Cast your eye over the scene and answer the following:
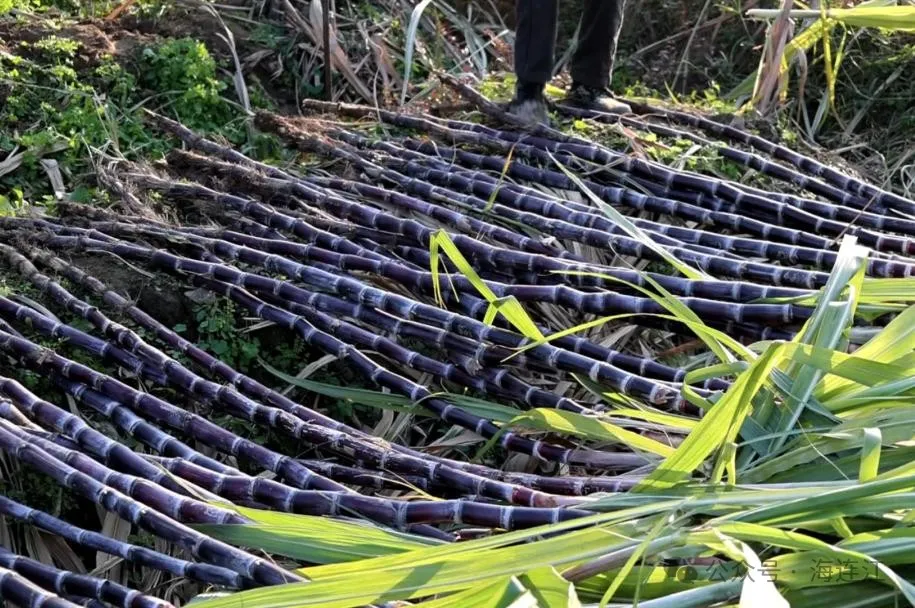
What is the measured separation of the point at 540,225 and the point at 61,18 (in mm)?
2737

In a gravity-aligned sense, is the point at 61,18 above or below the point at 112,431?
above

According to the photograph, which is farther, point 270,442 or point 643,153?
point 643,153

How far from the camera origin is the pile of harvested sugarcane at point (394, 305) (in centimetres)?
198

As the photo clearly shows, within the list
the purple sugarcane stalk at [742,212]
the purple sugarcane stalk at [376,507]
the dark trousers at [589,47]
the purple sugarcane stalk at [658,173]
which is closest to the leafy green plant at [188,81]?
the purple sugarcane stalk at [658,173]

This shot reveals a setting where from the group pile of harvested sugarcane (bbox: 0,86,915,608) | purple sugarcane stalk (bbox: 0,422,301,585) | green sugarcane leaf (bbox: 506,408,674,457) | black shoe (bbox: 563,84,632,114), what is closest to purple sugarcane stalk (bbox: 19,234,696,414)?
pile of harvested sugarcane (bbox: 0,86,915,608)

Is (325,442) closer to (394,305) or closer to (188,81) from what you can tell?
(394,305)

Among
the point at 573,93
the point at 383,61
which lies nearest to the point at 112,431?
the point at 573,93

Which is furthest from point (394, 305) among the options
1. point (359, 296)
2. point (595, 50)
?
point (595, 50)

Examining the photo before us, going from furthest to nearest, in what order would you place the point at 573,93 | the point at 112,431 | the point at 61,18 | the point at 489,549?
the point at 61,18
the point at 573,93
the point at 112,431
the point at 489,549

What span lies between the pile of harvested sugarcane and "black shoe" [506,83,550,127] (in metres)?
0.10

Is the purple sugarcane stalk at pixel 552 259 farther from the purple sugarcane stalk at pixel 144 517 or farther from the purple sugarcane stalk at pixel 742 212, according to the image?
the purple sugarcane stalk at pixel 144 517

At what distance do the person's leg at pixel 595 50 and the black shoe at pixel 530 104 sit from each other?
10.0 inches

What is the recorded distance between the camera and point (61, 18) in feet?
15.0

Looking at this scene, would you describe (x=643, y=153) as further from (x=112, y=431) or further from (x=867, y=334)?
(x=112, y=431)
